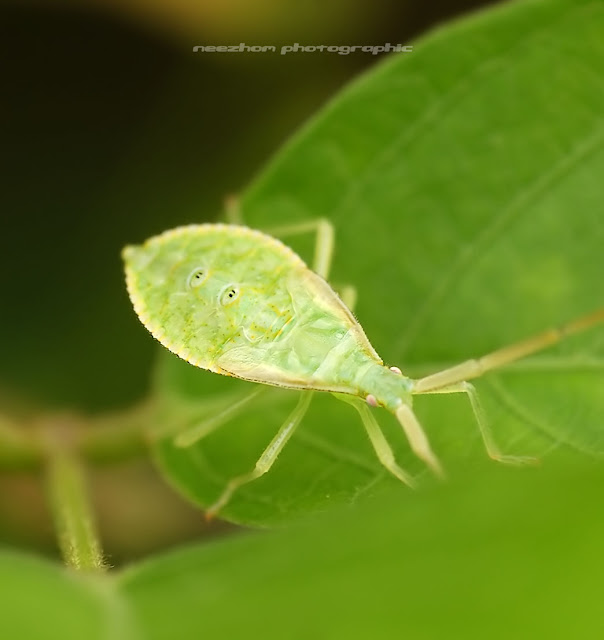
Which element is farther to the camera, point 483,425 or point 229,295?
point 229,295

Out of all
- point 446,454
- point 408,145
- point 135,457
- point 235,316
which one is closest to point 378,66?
point 408,145

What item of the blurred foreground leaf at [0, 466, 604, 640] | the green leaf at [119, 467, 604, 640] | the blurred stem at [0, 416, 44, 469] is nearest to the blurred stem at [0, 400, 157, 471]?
the blurred stem at [0, 416, 44, 469]

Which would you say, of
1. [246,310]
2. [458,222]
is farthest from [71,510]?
[458,222]

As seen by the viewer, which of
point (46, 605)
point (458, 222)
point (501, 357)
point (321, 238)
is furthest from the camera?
point (321, 238)

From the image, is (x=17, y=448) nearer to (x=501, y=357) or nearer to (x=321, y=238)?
(x=321, y=238)

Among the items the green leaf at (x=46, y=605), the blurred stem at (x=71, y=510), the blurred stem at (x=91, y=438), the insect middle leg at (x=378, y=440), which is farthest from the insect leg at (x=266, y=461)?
the green leaf at (x=46, y=605)

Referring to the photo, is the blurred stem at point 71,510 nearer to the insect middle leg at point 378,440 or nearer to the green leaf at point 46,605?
the green leaf at point 46,605
